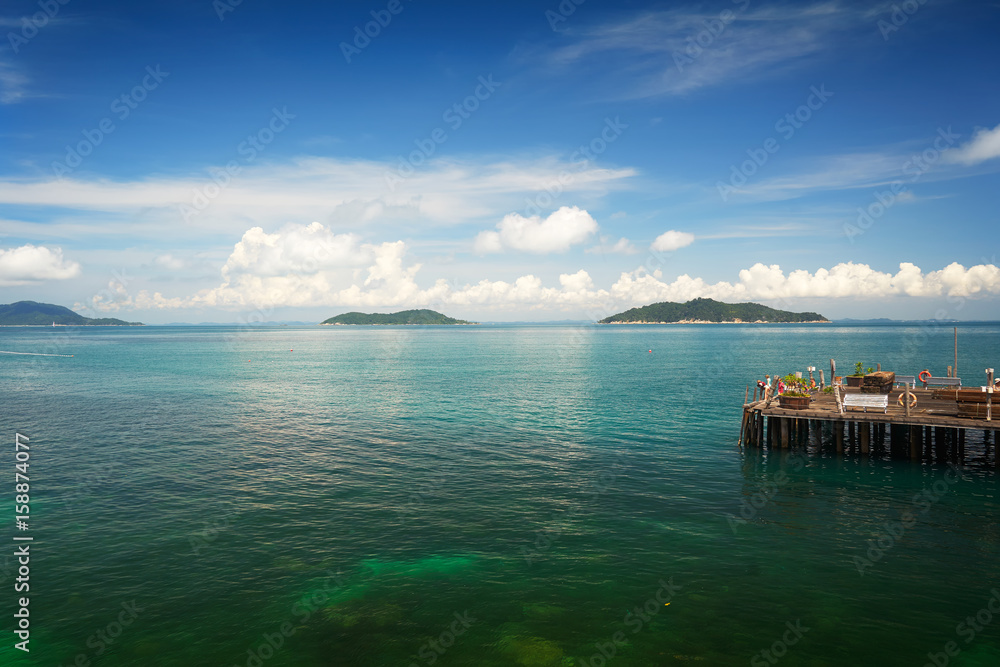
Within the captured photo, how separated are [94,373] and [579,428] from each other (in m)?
81.3

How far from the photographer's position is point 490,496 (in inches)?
1026

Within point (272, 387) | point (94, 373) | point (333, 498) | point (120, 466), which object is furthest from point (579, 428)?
point (94, 373)

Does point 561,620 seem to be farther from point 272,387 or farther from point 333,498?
point 272,387
